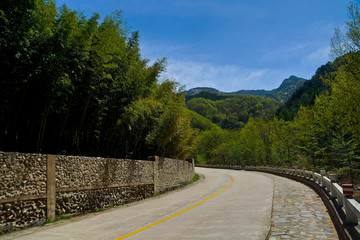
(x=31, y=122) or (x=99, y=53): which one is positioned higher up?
(x=99, y=53)

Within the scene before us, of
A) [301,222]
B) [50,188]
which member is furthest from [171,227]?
[50,188]

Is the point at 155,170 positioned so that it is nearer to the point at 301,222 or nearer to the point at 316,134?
the point at 301,222

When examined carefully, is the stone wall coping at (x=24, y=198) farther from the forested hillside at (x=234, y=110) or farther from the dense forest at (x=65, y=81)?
the forested hillside at (x=234, y=110)

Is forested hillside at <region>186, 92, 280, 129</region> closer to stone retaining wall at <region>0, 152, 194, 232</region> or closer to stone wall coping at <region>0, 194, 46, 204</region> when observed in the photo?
stone retaining wall at <region>0, 152, 194, 232</region>

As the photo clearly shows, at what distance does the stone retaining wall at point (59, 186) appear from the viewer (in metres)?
7.00

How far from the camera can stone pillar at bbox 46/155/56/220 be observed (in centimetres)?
819

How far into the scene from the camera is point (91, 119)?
38.6ft

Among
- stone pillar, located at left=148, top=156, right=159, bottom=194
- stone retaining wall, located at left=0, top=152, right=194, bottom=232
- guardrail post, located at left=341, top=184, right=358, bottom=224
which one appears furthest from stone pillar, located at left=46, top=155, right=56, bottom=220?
stone pillar, located at left=148, top=156, right=159, bottom=194

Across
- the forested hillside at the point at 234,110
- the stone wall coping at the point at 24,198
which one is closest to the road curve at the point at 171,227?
the stone wall coping at the point at 24,198

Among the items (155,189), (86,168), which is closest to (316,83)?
(155,189)

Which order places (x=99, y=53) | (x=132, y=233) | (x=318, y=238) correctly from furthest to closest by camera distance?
(x=99, y=53)
(x=132, y=233)
(x=318, y=238)

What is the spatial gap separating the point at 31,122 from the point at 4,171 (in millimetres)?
3062

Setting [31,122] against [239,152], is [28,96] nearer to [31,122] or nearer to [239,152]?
[31,122]

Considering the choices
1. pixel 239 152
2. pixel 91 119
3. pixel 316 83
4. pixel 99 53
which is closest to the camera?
pixel 99 53
